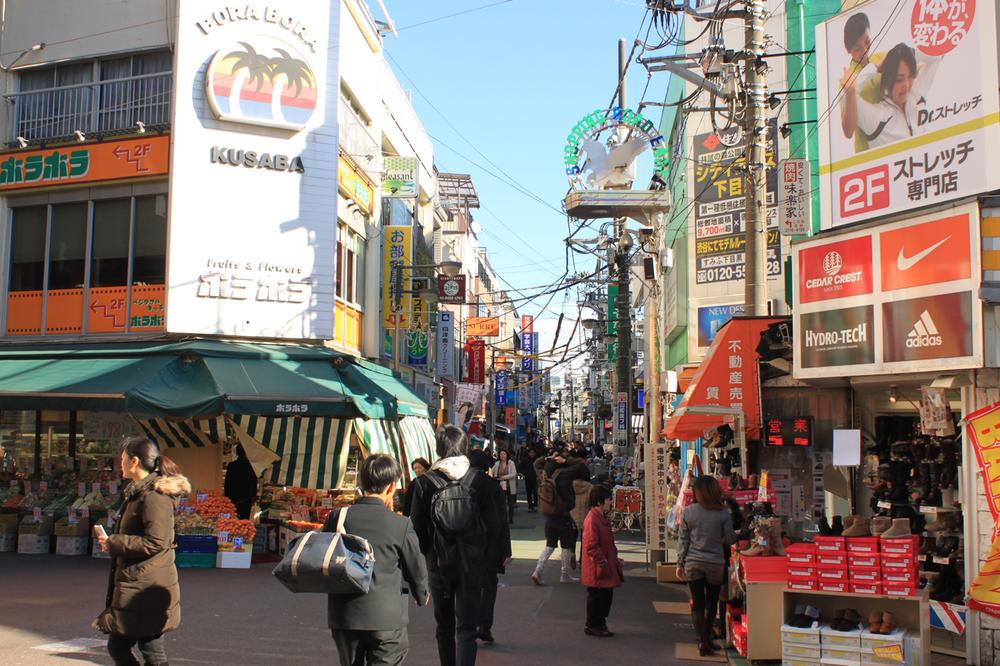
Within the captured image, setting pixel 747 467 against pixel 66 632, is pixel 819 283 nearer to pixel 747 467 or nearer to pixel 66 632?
pixel 747 467

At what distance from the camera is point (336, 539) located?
5453 mm

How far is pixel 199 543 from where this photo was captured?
49.2 ft

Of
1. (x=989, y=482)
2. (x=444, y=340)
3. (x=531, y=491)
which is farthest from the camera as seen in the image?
(x=444, y=340)

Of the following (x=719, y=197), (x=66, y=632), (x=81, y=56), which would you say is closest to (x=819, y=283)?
(x=66, y=632)

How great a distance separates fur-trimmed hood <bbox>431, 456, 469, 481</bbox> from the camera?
7.79 metres

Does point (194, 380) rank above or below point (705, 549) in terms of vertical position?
above

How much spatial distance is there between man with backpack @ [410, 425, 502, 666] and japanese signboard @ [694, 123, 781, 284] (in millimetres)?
15433

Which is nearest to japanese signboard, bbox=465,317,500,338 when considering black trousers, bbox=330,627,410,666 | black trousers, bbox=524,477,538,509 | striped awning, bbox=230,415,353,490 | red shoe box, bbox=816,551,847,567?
black trousers, bbox=524,477,538,509

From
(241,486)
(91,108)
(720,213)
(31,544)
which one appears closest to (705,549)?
(241,486)

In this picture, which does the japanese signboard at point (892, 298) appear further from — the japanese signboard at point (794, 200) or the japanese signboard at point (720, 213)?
the japanese signboard at point (720, 213)

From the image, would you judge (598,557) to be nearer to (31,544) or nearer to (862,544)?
(862,544)

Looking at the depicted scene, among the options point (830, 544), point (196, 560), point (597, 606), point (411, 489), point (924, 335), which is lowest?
point (196, 560)

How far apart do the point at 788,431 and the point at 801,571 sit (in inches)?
171

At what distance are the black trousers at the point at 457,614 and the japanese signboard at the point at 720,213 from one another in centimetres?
1579
